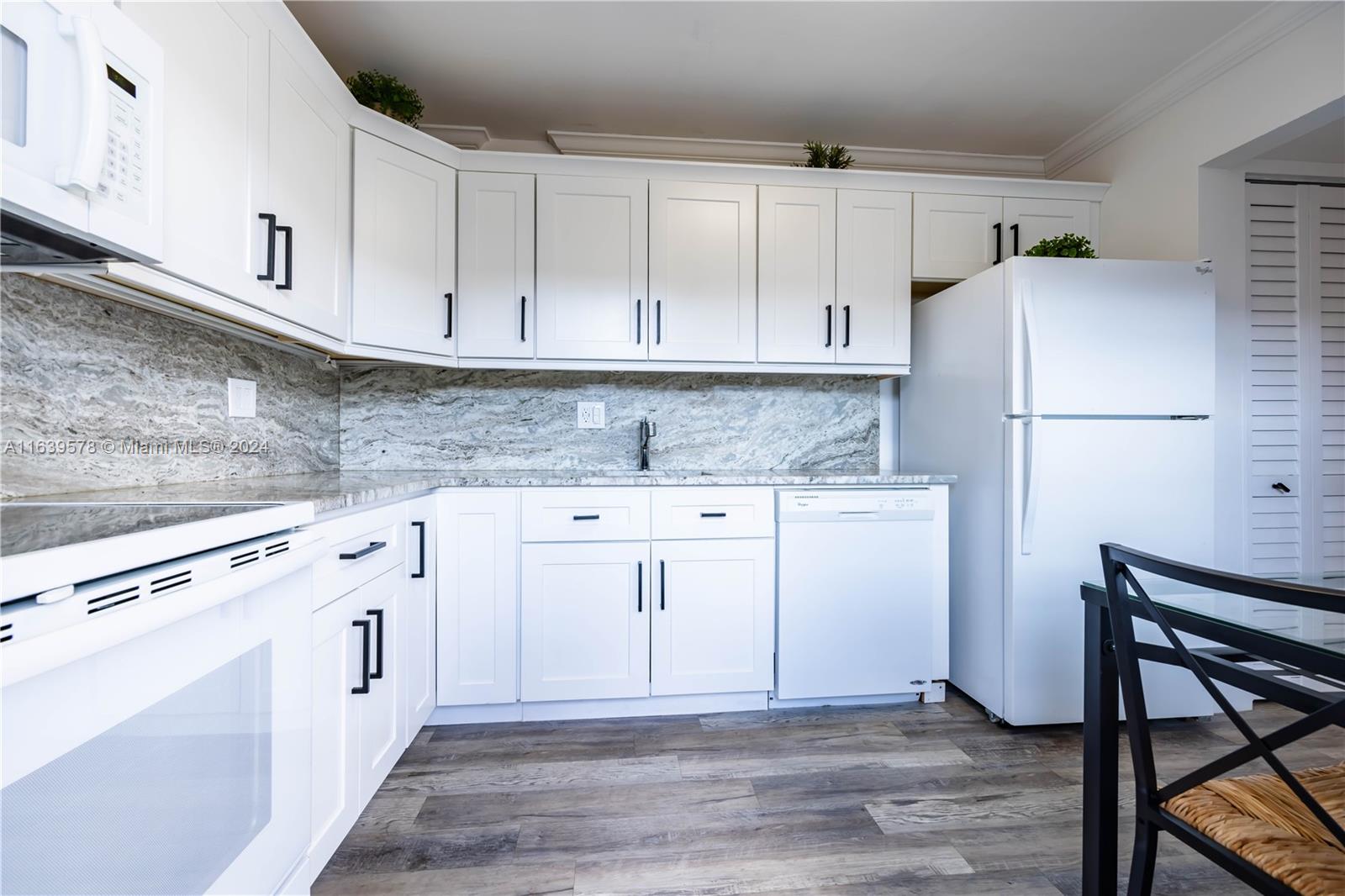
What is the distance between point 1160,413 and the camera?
213 centimetres

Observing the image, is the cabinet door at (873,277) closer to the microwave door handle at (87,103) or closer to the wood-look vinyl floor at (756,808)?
the wood-look vinyl floor at (756,808)

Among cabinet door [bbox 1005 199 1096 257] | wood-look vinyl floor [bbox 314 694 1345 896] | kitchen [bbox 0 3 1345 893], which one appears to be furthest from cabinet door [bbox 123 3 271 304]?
cabinet door [bbox 1005 199 1096 257]

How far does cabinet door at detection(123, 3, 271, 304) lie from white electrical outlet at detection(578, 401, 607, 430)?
1.44m

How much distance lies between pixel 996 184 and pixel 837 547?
1941 mm

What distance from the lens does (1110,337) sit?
2105 millimetres

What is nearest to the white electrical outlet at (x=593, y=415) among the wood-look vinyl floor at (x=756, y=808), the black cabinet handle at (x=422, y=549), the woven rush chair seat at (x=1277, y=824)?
the black cabinet handle at (x=422, y=549)

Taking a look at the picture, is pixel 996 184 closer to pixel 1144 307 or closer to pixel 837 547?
pixel 1144 307

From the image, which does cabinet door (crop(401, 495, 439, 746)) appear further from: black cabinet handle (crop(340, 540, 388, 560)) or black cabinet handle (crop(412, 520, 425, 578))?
black cabinet handle (crop(340, 540, 388, 560))

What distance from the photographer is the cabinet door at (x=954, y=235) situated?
2.68 metres

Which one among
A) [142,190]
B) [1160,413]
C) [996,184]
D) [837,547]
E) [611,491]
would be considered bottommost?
[837,547]

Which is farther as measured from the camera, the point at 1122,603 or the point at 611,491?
the point at 611,491

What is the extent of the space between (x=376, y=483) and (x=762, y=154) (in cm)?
247

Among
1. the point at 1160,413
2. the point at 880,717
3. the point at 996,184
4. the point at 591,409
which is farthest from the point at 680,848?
the point at 996,184

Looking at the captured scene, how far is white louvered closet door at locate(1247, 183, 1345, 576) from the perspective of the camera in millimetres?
2428
